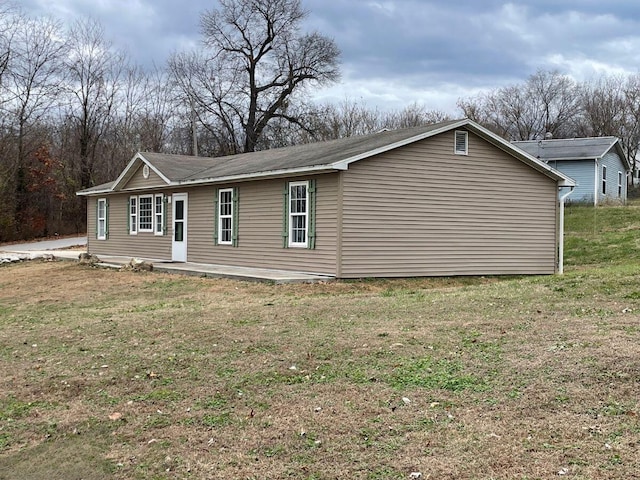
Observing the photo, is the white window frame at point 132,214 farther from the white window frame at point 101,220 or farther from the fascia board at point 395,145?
the fascia board at point 395,145

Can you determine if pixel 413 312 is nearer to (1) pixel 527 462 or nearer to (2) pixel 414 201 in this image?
(1) pixel 527 462

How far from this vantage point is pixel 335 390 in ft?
16.3

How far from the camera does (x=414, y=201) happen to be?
559 inches

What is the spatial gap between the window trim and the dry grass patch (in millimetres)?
10980

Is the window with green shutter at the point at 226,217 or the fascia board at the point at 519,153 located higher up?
the fascia board at the point at 519,153

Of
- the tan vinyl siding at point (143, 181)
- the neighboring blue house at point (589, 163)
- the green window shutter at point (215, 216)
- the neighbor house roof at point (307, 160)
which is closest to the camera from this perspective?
the neighbor house roof at point (307, 160)

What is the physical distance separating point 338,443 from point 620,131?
1992 inches

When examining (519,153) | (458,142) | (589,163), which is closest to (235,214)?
(458,142)

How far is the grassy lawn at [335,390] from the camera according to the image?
Result: 3.73 metres

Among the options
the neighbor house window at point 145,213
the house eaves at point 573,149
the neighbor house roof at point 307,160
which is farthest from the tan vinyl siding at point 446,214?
the house eaves at point 573,149

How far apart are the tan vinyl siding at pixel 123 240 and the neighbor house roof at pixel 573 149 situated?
62.0 ft

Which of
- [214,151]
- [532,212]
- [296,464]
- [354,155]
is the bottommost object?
[296,464]

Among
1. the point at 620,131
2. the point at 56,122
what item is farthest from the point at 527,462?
the point at 620,131

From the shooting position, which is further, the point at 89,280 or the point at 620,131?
the point at 620,131
